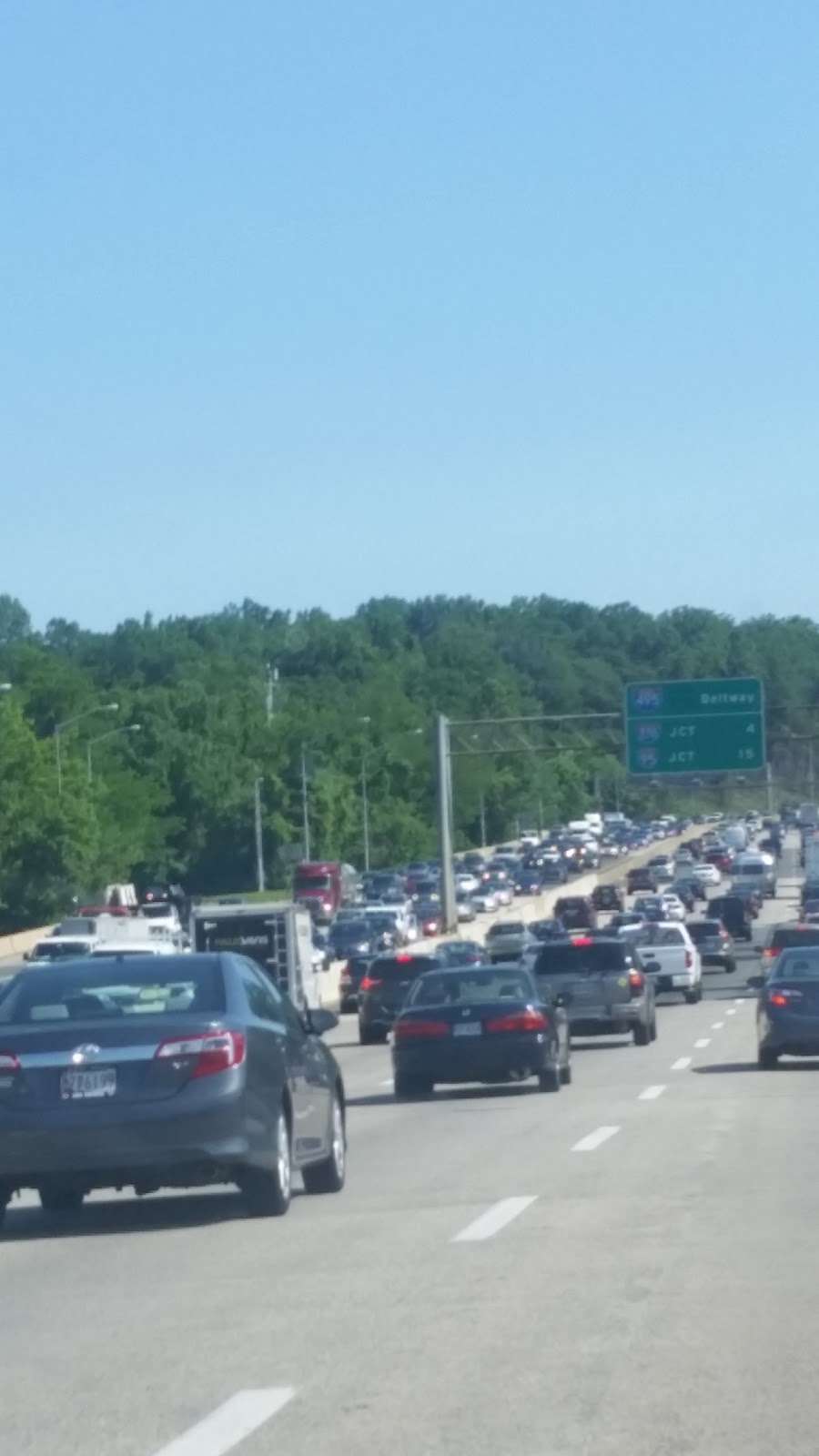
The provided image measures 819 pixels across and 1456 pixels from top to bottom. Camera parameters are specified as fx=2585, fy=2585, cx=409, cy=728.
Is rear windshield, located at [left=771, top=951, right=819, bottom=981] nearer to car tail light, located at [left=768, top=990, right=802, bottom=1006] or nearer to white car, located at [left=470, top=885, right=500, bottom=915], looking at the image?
car tail light, located at [left=768, top=990, right=802, bottom=1006]

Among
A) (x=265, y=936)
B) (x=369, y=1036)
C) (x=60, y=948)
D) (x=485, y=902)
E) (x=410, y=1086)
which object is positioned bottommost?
(x=369, y=1036)

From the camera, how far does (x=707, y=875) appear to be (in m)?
118

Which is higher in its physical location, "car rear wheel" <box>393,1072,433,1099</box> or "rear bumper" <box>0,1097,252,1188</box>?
"rear bumper" <box>0,1097,252,1188</box>

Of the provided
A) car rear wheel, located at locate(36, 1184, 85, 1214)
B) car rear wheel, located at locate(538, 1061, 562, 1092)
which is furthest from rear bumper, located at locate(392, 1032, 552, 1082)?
car rear wheel, located at locate(36, 1184, 85, 1214)

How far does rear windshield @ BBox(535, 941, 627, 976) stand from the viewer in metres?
35.5

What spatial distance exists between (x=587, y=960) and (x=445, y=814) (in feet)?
104

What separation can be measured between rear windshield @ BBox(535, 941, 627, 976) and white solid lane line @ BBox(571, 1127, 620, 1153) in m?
14.0

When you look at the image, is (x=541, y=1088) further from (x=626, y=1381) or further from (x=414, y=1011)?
(x=626, y=1381)

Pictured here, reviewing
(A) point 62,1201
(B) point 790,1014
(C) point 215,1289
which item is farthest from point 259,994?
(B) point 790,1014

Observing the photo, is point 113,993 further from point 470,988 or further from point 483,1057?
point 470,988

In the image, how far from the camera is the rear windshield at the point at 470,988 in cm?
2630

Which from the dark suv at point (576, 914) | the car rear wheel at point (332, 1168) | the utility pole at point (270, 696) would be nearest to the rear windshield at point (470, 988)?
the car rear wheel at point (332, 1168)

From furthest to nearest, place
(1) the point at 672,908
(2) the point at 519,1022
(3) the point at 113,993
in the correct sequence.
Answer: (1) the point at 672,908 < (2) the point at 519,1022 < (3) the point at 113,993

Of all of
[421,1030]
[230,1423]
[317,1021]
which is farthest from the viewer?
[421,1030]
